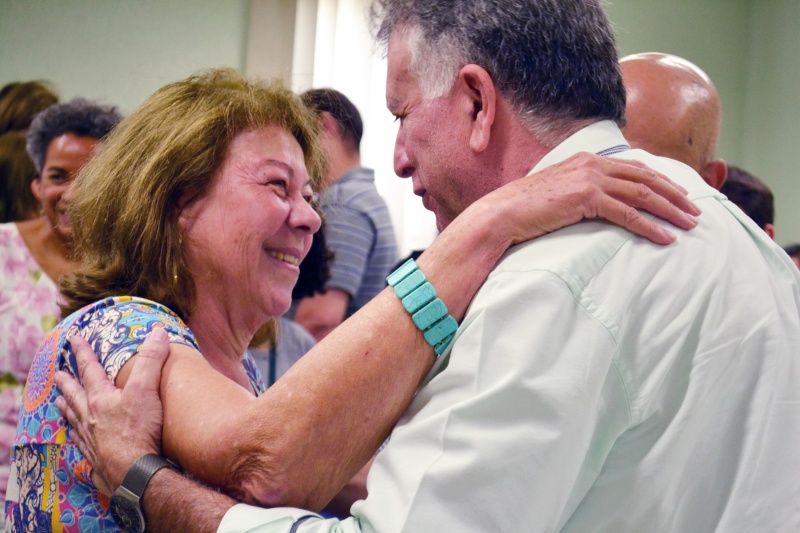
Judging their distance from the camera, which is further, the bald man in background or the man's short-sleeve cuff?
the bald man in background

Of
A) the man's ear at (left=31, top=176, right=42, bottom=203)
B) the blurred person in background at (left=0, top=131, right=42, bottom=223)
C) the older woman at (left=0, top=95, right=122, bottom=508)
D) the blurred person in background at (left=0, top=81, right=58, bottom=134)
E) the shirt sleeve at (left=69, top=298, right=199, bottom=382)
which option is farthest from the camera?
the blurred person in background at (left=0, top=81, right=58, bottom=134)

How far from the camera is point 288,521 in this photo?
39.9 inches

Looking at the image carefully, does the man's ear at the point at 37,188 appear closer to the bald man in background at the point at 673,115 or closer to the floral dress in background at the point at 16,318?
the floral dress in background at the point at 16,318

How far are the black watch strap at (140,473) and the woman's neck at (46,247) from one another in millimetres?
1364

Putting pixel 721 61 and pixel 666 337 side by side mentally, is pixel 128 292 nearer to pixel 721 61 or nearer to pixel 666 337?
pixel 666 337

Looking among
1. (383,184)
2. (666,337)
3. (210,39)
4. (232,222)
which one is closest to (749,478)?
(666,337)

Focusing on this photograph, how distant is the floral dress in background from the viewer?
2.20 metres

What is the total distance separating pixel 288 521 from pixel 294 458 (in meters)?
0.08

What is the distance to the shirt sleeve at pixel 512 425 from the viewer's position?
92cm

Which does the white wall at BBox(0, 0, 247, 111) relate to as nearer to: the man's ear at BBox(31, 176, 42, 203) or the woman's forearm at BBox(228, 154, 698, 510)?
the man's ear at BBox(31, 176, 42, 203)

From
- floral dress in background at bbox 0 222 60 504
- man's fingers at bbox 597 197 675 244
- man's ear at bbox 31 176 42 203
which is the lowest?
floral dress in background at bbox 0 222 60 504

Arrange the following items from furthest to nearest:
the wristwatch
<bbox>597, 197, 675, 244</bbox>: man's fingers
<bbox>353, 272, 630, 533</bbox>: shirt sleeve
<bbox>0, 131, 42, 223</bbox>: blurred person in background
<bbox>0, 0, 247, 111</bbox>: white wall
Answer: <bbox>0, 0, 247, 111</bbox>: white wall, <bbox>0, 131, 42, 223</bbox>: blurred person in background, the wristwatch, <bbox>597, 197, 675, 244</bbox>: man's fingers, <bbox>353, 272, 630, 533</bbox>: shirt sleeve

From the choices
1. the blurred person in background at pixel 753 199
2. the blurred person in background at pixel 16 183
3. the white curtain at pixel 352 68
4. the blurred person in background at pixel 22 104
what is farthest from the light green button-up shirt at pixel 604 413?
the white curtain at pixel 352 68

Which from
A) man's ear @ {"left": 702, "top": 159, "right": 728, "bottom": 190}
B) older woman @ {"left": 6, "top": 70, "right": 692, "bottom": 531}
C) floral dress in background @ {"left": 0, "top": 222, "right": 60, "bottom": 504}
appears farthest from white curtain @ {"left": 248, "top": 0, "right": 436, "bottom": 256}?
older woman @ {"left": 6, "top": 70, "right": 692, "bottom": 531}
